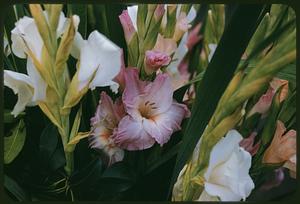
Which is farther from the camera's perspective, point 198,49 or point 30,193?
point 198,49

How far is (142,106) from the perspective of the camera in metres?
0.65

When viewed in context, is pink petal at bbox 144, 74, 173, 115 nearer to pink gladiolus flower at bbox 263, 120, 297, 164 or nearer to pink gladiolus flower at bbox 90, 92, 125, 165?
pink gladiolus flower at bbox 90, 92, 125, 165

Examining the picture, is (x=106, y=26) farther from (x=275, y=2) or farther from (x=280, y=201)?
(x=280, y=201)

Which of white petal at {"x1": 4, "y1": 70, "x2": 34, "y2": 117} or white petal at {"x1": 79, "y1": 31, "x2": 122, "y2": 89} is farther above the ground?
white petal at {"x1": 79, "y1": 31, "x2": 122, "y2": 89}

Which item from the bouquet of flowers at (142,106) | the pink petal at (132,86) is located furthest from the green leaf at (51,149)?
the pink petal at (132,86)

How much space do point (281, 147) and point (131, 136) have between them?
20 centimetres

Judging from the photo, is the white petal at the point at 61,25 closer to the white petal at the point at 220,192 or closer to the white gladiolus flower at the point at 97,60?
the white gladiolus flower at the point at 97,60

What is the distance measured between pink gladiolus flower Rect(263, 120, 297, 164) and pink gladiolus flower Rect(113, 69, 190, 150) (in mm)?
122

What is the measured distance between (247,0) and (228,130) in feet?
0.56

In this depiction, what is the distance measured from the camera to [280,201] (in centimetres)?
68

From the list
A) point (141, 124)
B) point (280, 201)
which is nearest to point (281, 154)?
point (280, 201)

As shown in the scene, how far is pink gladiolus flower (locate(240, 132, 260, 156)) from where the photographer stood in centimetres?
64

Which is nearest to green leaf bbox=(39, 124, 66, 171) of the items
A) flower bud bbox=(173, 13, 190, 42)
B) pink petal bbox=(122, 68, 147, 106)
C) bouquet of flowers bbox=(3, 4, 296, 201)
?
bouquet of flowers bbox=(3, 4, 296, 201)

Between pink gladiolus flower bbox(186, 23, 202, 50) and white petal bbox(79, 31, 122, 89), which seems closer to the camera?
white petal bbox(79, 31, 122, 89)
